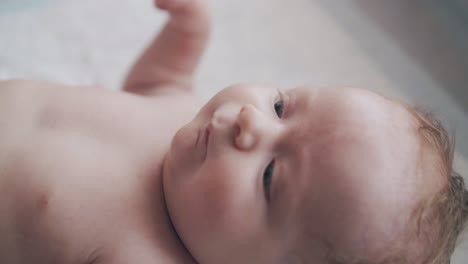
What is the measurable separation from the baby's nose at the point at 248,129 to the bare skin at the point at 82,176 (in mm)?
191

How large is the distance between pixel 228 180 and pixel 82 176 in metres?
0.24

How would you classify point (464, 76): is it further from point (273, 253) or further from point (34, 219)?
point (34, 219)

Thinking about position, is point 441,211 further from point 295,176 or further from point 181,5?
point 181,5

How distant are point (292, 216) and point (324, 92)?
190 millimetres

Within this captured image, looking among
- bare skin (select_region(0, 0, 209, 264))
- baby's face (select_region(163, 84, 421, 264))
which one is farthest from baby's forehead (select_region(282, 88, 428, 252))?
bare skin (select_region(0, 0, 209, 264))

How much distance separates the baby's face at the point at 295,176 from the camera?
74 cm

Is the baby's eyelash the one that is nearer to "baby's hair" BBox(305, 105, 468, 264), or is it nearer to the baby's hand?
"baby's hair" BBox(305, 105, 468, 264)

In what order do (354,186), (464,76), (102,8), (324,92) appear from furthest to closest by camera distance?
(102,8) < (464,76) < (324,92) < (354,186)

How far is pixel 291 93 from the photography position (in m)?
0.88

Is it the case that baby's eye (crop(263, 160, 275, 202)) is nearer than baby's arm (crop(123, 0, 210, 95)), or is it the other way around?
baby's eye (crop(263, 160, 275, 202))

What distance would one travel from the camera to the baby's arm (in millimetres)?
1102

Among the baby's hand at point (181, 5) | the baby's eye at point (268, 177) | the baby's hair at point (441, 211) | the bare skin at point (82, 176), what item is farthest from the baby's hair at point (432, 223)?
the baby's hand at point (181, 5)

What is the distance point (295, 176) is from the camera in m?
0.77

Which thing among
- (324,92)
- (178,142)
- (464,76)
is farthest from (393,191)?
(464,76)
